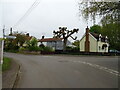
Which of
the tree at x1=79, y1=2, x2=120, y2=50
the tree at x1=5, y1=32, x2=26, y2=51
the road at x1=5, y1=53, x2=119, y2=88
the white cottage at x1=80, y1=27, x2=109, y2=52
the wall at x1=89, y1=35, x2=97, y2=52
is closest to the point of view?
the road at x1=5, y1=53, x2=119, y2=88

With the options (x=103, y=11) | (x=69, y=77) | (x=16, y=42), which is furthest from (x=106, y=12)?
(x=16, y=42)

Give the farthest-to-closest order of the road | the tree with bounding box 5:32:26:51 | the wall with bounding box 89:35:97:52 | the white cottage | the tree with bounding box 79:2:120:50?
the tree with bounding box 5:32:26:51 → the wall with bounding box 89:35:97:52 → the white cottage → the tree with bounding box 79:2:120:50 → the road

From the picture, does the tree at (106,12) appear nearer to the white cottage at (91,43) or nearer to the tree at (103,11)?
the tree at (103,11)

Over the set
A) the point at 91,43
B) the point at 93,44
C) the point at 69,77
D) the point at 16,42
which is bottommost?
the point at 69,77

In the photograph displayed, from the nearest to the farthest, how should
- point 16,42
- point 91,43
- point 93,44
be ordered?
point 93,44, point 91,43, point 16,42

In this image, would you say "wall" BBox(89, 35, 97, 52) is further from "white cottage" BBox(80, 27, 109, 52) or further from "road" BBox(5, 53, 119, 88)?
"road" BBox(5, 53, 119, 88)

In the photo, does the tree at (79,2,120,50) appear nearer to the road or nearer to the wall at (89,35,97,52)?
the road

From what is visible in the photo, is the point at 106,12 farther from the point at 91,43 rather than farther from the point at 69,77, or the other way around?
the point at 91,43

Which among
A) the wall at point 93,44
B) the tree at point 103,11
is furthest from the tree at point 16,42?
the tree at point 103,11

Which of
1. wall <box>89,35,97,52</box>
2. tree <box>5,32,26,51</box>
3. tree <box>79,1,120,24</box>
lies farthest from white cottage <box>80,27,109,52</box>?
tree <box>79,1,120,24</box>

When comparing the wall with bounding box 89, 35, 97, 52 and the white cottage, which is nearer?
the white cottage

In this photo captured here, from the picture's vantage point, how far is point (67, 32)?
76.2 metres

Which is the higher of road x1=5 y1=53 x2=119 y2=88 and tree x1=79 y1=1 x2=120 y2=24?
tree x1=79 y1=1 x2=120 y2=24

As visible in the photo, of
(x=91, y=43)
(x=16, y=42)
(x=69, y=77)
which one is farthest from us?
(x=16, y=42)
